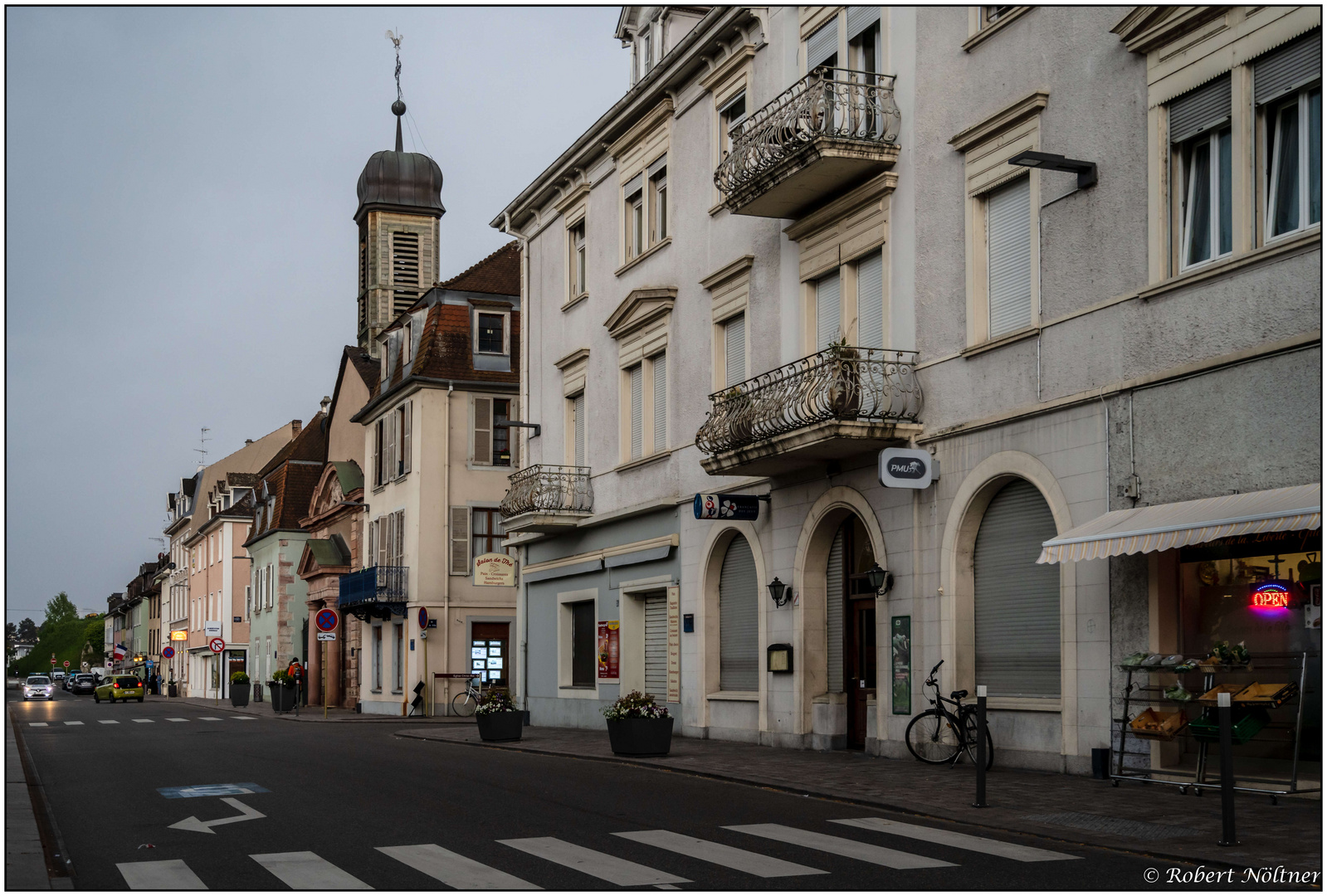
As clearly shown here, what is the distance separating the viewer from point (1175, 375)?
14062 millimetres

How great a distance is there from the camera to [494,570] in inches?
1330

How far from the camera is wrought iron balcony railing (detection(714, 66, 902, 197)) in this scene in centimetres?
1884

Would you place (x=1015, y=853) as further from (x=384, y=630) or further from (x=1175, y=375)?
(x=384, y=630)

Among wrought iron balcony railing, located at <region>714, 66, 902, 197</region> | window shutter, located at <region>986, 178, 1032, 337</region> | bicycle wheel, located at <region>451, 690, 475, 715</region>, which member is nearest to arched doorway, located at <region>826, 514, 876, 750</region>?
window shutter, located at <region>986, 178, 1032, 337</region>

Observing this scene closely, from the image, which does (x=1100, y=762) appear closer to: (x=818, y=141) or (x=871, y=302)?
(x=871, y=302)

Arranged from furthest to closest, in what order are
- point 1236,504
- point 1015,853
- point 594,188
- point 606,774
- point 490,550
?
point 490,550, point 594,188, point 606,774, point 1236,504, point 1015,853

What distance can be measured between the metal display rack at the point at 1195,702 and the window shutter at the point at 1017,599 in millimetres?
1851

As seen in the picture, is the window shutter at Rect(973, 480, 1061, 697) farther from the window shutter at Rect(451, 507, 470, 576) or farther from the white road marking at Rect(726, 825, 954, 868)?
the window shutter at Rect(451, 507, 470, 576)

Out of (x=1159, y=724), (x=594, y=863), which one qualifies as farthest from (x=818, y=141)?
(x=594, y=863)

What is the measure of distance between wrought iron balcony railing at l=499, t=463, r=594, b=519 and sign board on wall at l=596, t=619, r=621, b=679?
8.24 ft

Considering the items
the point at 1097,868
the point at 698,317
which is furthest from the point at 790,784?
the point at 698,317

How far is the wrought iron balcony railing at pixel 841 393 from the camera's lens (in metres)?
18.2

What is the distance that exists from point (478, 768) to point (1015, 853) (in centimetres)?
944

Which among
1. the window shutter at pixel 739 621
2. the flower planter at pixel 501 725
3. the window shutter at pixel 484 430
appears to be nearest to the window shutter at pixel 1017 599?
the window shutter at pixel 739 621
